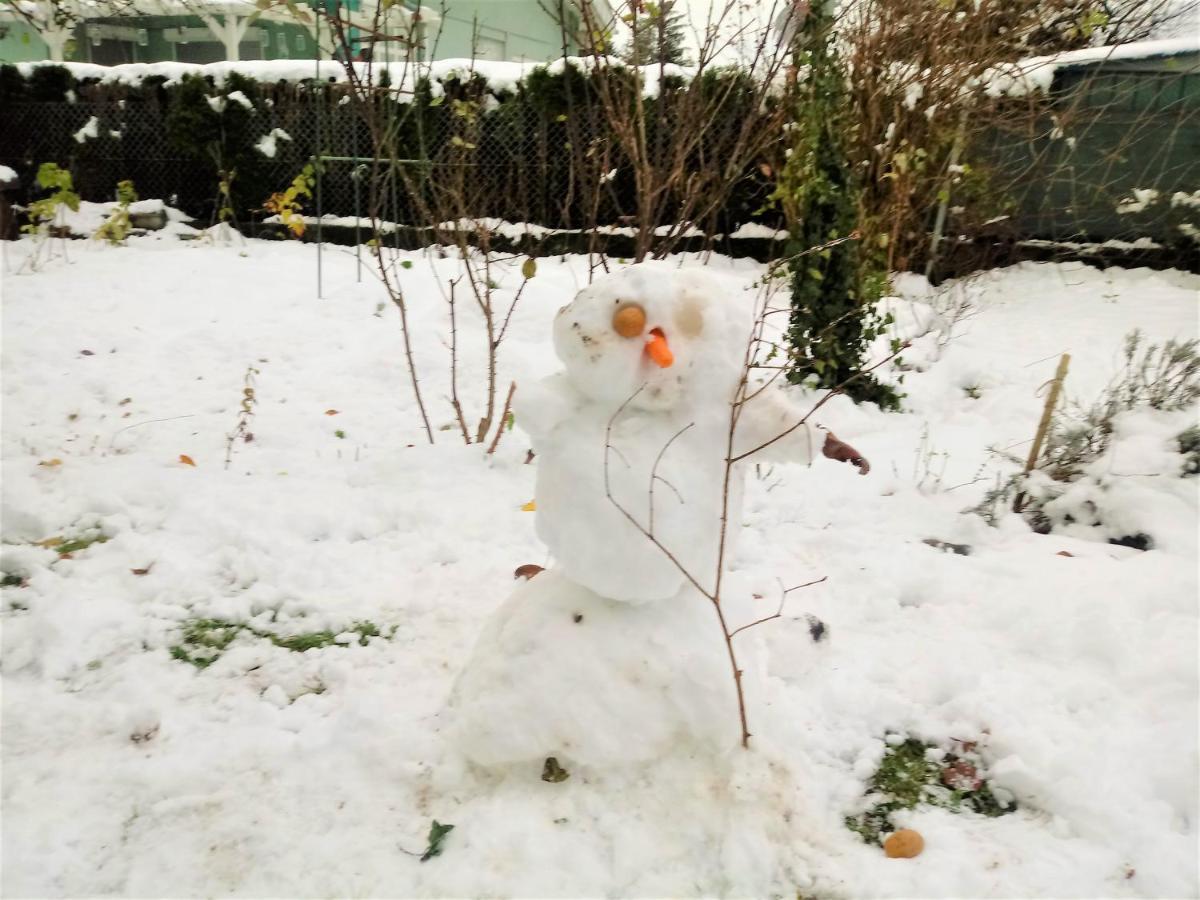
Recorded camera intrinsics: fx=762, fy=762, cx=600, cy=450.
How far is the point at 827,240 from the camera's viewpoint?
4.94 meters

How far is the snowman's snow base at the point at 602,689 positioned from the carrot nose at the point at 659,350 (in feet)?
2.16

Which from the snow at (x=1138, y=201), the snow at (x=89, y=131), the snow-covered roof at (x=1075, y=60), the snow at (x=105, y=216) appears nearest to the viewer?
the snow at (x=1138, y=201)

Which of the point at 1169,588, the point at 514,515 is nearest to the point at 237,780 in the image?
the point at 514,515

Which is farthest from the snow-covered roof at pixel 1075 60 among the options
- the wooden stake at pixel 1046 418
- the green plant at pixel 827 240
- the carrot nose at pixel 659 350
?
the carrot nose at pixel 659 350

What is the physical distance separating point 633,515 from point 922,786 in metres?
1.08

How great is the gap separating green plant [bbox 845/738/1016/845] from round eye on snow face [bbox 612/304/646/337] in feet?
4.33

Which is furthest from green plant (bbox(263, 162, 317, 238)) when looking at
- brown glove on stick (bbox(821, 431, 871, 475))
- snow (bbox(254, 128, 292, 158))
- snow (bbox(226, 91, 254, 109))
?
brown glove on stick (bbox(821, 431, 871, 475))

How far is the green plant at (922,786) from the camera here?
6.25ft

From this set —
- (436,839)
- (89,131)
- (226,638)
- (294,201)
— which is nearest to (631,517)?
(436,839)

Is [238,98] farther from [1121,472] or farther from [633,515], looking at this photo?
[1121,472]

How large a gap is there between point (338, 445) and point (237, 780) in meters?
2.26

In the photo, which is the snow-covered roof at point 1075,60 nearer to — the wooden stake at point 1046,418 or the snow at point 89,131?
the wooden stake at point 1046,418

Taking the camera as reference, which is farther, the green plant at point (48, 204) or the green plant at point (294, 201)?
the green plant at point (294, 201)

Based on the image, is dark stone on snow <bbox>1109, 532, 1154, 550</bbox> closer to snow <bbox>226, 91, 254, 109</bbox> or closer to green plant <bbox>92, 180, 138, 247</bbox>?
green plant <bbox>92, 180, 138, 247</bbox>
